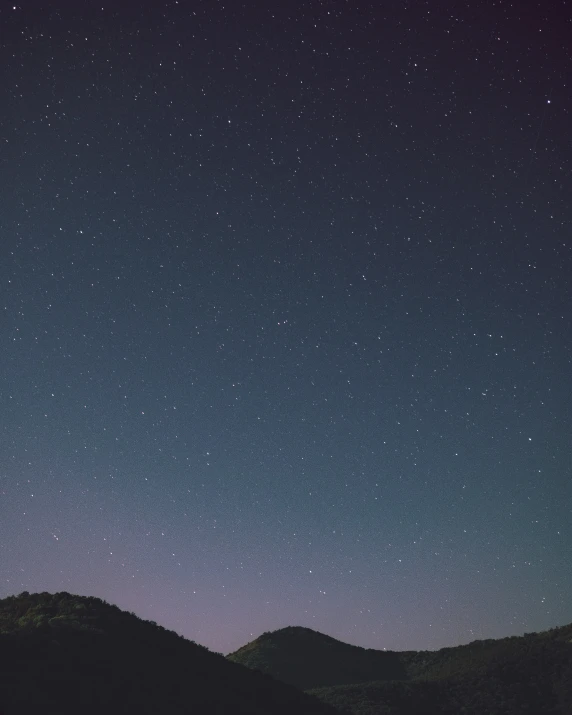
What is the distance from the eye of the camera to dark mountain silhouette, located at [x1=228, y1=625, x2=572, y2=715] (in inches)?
1694

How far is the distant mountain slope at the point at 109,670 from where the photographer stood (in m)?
17.9

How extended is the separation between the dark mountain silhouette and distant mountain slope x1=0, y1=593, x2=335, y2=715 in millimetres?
18483

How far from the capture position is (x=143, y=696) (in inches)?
784

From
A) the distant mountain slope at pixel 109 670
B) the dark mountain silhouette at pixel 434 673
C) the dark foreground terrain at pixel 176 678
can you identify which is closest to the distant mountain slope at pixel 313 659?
the dark mountain silhouette at pixel 434 673

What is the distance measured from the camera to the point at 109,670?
20.9 metres

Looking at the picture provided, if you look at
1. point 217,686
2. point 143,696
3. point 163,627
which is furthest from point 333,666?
point 143,696

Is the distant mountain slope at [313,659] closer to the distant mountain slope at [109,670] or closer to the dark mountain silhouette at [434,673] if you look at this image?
the dark mountain silhouette at [434,673]

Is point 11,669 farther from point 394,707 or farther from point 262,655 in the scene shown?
point 262,655

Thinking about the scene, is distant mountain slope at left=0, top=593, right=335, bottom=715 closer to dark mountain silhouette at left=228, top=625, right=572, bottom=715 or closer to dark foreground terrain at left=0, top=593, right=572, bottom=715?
dark foreground terrain at left=0, top=593, right=572, bottom=715

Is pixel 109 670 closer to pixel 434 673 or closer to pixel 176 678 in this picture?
pixel 176 678

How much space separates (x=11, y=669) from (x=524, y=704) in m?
38.0

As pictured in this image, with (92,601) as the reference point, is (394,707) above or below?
below

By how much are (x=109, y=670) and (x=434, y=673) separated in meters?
43.7

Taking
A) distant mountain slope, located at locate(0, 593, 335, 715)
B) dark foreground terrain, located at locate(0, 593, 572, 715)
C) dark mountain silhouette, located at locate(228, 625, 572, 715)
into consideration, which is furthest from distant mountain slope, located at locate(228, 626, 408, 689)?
distant mountain slope, located at locate(0, 593, 335, 715)
